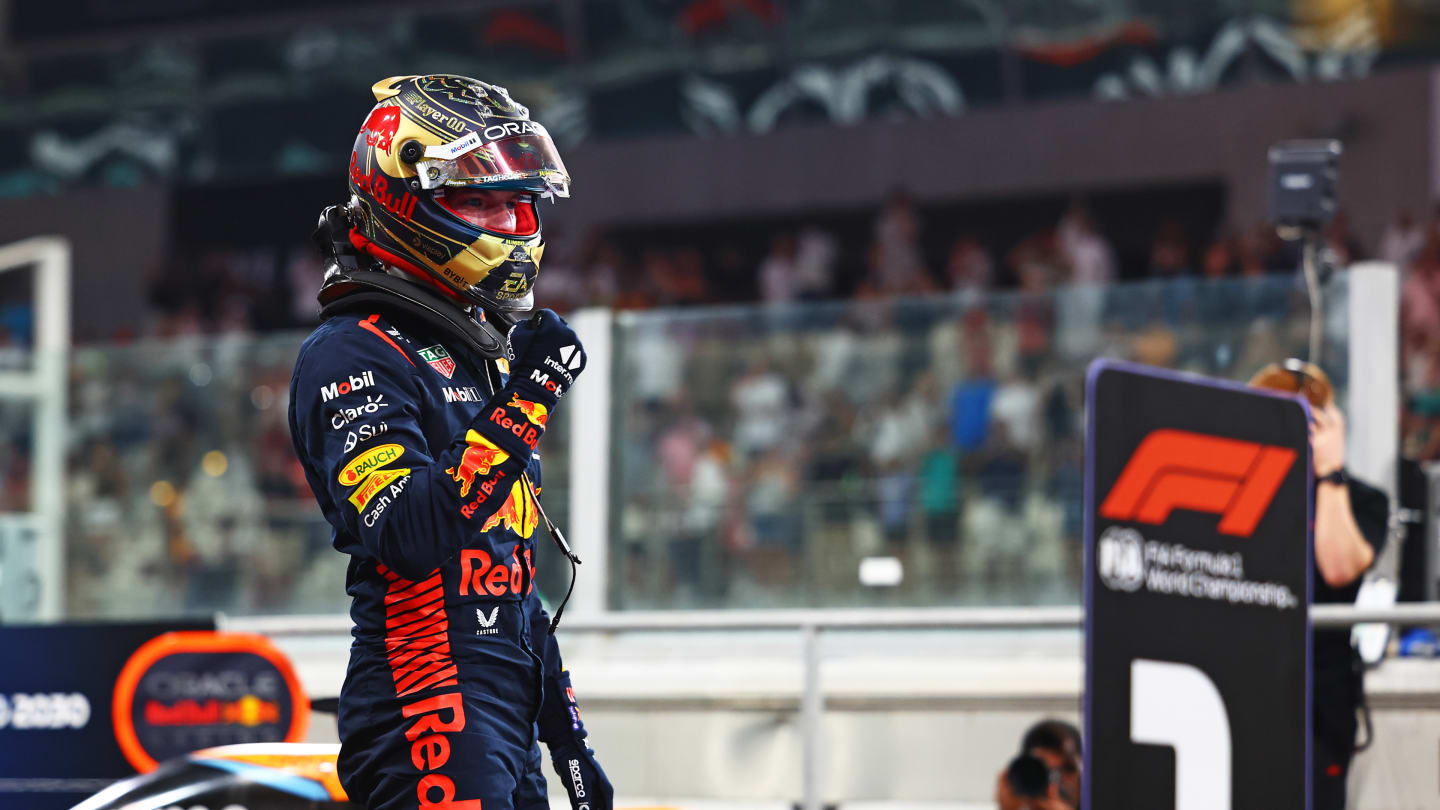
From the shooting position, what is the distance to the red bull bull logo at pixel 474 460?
2854 millimetres

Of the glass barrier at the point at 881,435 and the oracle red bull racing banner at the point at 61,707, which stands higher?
the glass barrier at the point at 881,435

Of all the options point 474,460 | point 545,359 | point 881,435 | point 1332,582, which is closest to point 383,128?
point 545,359

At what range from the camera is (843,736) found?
640 cm

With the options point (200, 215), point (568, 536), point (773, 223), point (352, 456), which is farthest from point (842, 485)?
point (200, 215)

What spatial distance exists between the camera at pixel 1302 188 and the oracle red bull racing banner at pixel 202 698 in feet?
10.7

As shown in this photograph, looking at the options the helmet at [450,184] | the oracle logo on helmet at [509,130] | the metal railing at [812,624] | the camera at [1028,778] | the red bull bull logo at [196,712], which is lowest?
the camera at [1028,778]

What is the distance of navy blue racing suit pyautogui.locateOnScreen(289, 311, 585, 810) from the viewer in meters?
2.86

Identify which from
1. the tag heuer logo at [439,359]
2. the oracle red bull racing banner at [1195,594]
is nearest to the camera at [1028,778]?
the oracle red bull racing banner at [1195,594]

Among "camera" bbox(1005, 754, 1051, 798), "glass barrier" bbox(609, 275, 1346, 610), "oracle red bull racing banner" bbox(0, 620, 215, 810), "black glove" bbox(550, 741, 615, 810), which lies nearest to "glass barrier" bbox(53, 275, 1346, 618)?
"glass barrier" bbox(609, 275, 1346, 610)

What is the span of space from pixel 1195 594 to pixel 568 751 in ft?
4.35

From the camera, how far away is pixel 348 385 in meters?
2.96

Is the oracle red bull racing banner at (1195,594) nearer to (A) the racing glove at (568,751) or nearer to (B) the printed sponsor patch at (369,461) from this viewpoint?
(A) the racing glove at (568,751)

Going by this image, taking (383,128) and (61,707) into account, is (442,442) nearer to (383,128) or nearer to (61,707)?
(383,128)

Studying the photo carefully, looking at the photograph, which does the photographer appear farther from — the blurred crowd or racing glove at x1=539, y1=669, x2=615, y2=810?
racing glove at x1=539, y1=669, x2=615, y2=810
